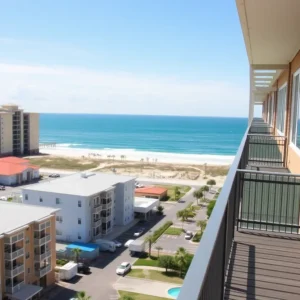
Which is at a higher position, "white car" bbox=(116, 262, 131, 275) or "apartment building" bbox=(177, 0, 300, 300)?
"apartment building" bbox=(177, 0, 300, 300)

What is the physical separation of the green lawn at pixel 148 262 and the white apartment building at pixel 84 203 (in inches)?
201

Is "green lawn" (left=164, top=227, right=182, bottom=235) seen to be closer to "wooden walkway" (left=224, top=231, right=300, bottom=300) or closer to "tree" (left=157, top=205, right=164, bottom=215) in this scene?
"tree" (left=157, top=205, right=164, bottom=215)

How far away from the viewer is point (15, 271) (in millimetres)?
15977

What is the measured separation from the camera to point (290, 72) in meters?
9.12

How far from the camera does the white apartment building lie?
24453 mm

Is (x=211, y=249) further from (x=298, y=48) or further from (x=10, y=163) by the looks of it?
(x=10, y=163)

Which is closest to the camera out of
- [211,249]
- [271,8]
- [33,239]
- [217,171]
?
[211,249]

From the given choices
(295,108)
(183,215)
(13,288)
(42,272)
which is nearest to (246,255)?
(295,108)

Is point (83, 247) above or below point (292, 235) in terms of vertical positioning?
below

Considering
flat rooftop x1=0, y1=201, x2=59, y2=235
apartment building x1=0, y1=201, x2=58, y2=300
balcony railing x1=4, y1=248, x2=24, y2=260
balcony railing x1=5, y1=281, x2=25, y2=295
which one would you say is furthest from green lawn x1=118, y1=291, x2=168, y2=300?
flat rooftop x1=0, y1=201, x2=59, y2=235

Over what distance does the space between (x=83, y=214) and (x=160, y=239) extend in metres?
5.20

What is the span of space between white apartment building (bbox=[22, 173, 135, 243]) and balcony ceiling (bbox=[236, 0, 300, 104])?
18.0 meters

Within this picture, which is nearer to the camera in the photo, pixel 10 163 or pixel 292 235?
pixel 292 235

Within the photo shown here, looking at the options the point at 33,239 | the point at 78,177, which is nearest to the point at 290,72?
the point at 33,239
